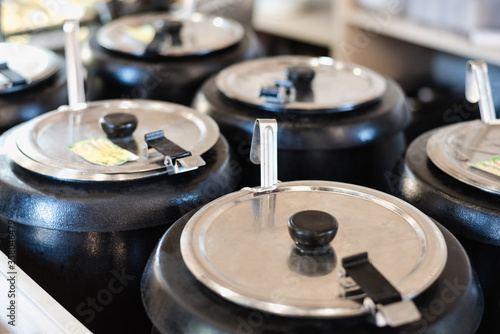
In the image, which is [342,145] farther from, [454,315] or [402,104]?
[454,315]

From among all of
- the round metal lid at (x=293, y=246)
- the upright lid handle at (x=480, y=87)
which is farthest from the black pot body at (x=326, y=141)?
the round metal lid at (x=293, y=246)

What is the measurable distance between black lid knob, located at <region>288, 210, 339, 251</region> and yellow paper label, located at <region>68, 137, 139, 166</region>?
497mm

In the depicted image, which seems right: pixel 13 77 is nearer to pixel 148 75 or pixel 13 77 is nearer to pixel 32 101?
pixel 32 101

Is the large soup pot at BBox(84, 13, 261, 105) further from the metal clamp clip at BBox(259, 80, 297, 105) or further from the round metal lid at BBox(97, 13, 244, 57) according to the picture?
the metal clamp clip at BBox(259, 80, 297, 105)

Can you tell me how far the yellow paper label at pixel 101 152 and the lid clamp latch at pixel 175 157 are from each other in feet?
0.19

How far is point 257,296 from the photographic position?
973mm

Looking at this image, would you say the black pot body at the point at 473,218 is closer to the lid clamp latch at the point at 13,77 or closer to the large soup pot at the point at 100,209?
the large soup pot at the point at 100,209

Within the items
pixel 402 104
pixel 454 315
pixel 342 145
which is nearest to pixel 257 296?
pixel 454 315

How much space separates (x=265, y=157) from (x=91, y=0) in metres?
2.51

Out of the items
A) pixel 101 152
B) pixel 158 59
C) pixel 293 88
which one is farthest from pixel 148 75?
pixel 101 152

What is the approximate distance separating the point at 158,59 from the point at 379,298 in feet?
4.62

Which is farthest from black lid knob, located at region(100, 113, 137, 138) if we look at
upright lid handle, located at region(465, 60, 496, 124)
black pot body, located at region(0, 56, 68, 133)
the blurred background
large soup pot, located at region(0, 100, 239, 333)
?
the blurred background

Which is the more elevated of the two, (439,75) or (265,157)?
(265,157)

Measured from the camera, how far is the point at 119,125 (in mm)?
1531
